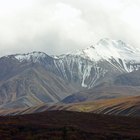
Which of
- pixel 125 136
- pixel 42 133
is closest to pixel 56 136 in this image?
pixel 42 133

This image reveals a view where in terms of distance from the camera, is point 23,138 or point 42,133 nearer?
point 23,138

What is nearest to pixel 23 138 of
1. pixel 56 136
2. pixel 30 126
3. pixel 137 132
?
pixel 56 136

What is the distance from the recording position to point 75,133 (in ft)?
604

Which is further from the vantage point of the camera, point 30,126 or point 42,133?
point 30,126

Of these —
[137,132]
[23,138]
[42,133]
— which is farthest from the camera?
[137,132]

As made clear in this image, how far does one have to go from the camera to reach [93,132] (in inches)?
7500

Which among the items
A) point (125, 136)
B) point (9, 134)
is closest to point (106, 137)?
point (125, 136)

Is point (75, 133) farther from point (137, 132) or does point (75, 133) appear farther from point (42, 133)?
point (137, 132)

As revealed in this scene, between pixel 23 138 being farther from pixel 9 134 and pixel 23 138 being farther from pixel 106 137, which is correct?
pixel 106 137

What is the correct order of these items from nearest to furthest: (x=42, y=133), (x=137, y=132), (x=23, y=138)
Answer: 1. (x=23, y=138)
2. (x=42, y=133)
3. (x=137, y=132)

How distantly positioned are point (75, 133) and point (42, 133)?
1195 cm

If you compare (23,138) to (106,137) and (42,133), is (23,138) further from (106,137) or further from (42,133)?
(106,137)

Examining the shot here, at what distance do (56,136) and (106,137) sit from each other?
17.7 meters

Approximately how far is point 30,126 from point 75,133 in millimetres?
23397
